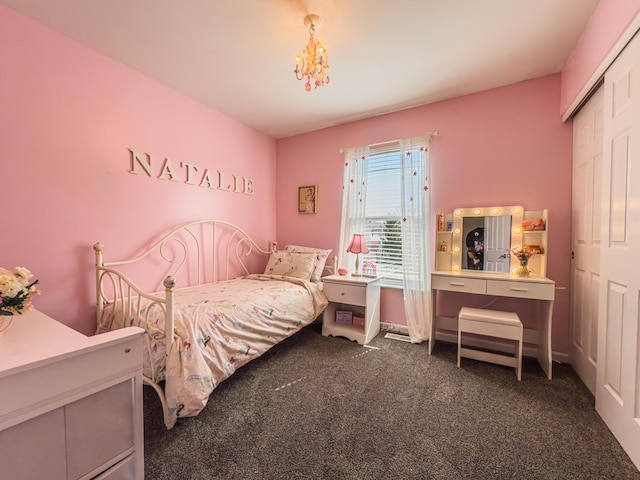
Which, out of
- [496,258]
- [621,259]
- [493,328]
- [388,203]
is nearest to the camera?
[621,259]

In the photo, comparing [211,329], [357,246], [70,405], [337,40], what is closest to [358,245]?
[357,246]

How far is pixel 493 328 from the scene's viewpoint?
6.67 feet

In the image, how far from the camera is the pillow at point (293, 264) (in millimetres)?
2986

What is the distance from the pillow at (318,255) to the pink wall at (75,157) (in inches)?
51.6

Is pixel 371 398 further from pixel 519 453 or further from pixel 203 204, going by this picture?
pixel 203 204

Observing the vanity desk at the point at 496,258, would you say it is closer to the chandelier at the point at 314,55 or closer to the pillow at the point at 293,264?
the pillow at the point at 293,264

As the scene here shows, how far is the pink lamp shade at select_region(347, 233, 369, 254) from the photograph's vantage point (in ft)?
9.37

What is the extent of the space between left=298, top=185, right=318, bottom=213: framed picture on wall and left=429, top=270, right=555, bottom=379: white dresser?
5.60ft

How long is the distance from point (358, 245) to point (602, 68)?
83.1 inches

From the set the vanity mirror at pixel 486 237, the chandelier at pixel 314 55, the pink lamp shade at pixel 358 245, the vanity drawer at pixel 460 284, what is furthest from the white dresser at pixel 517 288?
the chandelier at pixel 314 55

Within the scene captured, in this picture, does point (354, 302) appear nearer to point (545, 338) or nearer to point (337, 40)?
point (545, 338)

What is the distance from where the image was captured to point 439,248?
105 inches

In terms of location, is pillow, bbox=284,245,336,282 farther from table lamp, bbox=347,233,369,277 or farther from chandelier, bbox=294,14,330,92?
chandelier, bbox=294,14,330,92

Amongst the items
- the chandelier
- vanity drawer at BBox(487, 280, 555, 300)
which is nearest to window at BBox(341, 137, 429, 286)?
vanity drawer at BBox(487, 280, 555, 300)
